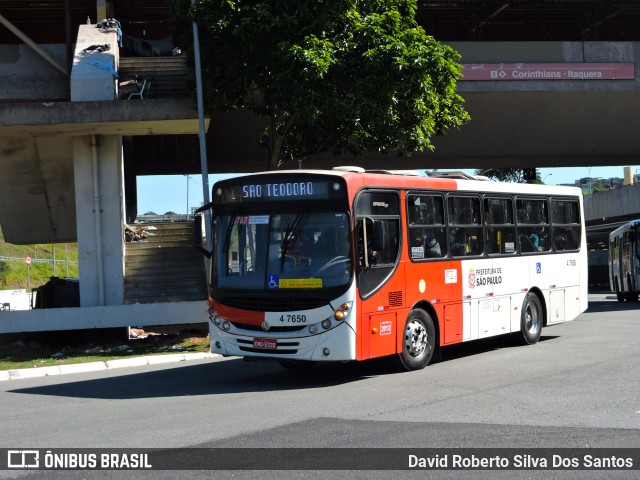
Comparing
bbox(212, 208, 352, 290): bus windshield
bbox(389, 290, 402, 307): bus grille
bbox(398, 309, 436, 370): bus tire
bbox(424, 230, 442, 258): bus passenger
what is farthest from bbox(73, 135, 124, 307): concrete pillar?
bbox(389, 290, 402, 307): bus grille

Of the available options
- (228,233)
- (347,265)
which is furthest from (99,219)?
(347,265)

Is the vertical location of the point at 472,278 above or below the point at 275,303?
above

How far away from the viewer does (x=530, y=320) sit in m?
15.9

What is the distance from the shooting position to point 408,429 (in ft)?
26.4

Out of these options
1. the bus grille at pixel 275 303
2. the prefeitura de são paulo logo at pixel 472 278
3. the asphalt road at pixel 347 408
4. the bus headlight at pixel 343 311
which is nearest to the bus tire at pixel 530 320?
the asphalt road at pixel 347 408

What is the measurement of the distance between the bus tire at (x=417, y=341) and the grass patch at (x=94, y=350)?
5.89m

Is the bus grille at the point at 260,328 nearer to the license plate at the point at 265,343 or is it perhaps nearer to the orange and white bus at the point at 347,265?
the orange and white bus at the point at 347,265

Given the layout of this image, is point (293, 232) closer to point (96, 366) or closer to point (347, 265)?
point (347, 265)

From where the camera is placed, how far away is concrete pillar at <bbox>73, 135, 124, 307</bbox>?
20453 millimetres

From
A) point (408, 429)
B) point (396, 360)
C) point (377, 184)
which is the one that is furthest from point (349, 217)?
point (408, 429)

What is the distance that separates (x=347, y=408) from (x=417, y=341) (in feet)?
10.8

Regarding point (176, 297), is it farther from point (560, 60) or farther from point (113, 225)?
point (560, 60)

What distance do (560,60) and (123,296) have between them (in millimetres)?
15604

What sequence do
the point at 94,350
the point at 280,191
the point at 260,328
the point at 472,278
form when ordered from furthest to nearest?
the point at 94,350
the point at 472,278
the point at 280,191
the point at 260,328
